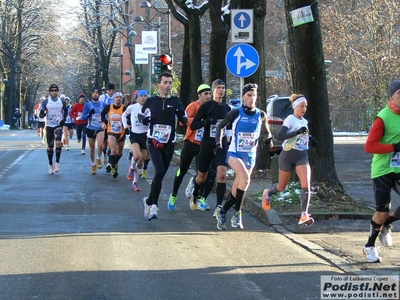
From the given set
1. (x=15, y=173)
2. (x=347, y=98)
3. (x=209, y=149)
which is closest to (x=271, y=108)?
(x=15, y=173)

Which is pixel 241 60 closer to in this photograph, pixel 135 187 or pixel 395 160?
pixel 135 187

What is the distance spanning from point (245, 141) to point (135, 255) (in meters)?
2.53

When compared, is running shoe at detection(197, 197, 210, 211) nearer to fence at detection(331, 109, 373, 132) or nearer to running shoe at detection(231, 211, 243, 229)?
running shoe at detection(231, 211, 243, 229)

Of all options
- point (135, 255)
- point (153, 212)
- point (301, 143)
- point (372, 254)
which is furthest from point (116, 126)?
point (372, 254)

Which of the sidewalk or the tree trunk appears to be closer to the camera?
the sidewalk

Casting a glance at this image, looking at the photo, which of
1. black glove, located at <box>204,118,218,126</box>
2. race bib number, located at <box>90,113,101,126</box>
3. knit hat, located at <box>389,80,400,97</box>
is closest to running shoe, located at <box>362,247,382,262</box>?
knit hat, located at <box>389,80,400,97</box>

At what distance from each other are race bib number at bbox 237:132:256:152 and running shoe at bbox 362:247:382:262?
2.60 m

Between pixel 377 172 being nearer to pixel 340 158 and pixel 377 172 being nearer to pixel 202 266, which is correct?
pixel 202 266

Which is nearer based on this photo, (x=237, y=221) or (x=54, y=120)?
(x=237, y=221)

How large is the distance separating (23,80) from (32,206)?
67.5 m

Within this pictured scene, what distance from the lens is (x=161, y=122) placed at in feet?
37.4

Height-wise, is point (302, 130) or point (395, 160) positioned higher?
point (302, 130)

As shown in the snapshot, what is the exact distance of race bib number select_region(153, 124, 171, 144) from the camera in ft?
37.3

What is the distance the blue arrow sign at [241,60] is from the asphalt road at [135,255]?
8.23 ft
